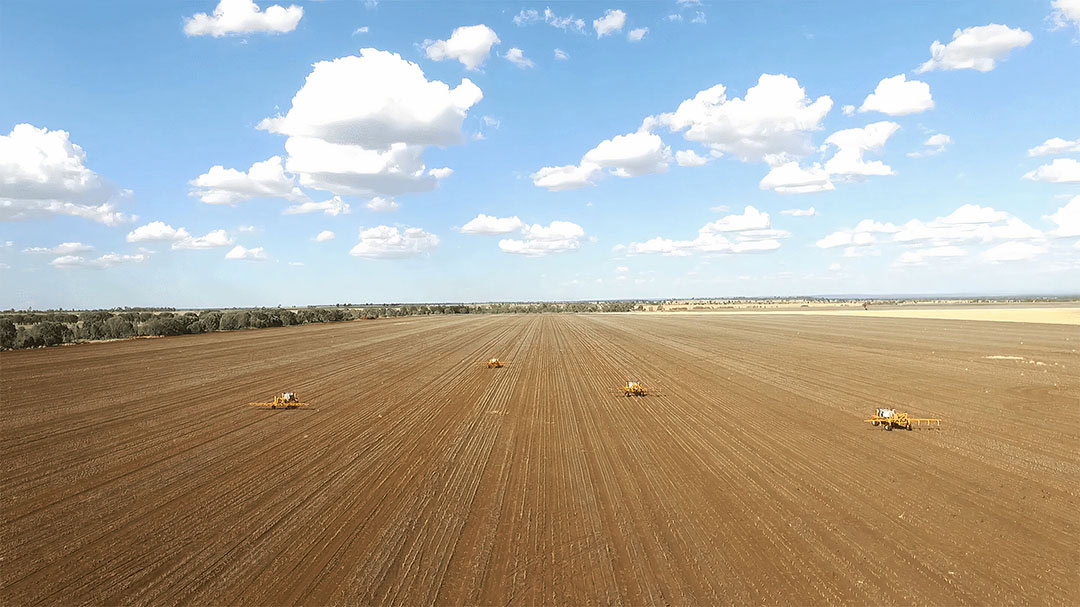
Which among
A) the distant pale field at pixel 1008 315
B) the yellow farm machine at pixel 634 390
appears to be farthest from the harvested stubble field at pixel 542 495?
the distant pale field at pixel 1008 315

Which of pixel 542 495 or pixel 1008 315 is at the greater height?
pixel 1008 315

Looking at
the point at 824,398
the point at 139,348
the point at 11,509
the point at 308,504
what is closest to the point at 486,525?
the point at 308,504

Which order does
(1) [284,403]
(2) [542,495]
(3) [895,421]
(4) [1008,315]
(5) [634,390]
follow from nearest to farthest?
(2) [542,495], (3) [895,421], (1) [284,403], (5) [634,390], (4) [1008,315]

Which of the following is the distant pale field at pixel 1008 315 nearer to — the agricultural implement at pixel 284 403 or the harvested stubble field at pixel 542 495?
the harvested stubble field at pixel 542 495

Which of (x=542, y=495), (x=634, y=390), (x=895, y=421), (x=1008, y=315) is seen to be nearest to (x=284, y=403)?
(x=542, y=495)

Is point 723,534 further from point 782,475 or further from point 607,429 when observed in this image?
point 607,429

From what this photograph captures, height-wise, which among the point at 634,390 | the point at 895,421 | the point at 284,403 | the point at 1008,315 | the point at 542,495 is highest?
the point at 1008,315

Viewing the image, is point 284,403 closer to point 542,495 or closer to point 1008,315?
point 542,495

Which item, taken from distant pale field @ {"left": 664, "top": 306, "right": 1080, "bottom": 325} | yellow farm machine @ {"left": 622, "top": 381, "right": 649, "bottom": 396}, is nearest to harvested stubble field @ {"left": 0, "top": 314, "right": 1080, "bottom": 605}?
yellow farm machine @ {"left": 622, "top": 381, "right": 649, "bottom": 396}
